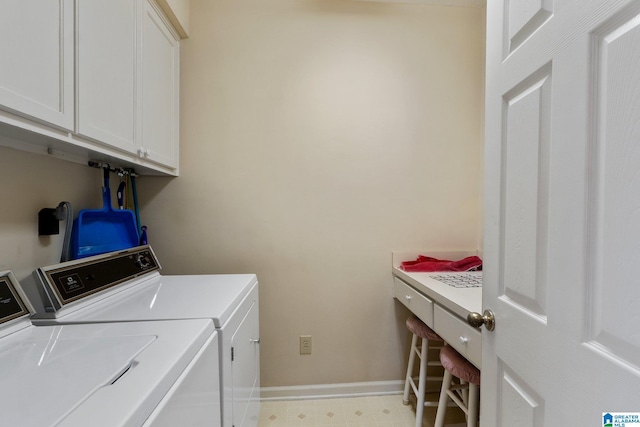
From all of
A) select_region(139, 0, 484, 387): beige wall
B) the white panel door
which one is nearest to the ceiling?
select_region(139, 0, 484, 387): beige wall

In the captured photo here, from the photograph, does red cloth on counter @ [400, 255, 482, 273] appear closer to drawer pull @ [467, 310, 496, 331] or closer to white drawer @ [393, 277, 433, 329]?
white drawer @ [393, 277, 433, 329]

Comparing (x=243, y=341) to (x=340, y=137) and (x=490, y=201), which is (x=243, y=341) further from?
(x=340, y=137)

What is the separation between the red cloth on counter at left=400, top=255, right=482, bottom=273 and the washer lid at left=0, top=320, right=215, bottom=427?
4.48 feet

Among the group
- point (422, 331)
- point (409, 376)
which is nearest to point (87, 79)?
point (422, 331)

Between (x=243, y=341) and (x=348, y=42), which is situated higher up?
(x=348, y=42)

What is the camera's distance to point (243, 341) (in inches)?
50.8

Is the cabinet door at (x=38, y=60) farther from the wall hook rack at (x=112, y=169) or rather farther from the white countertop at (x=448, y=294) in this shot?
the white countertop at (x=448, y=294)

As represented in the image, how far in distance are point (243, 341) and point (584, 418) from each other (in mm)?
1143

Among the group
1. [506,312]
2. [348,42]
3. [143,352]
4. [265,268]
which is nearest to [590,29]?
[506,312]

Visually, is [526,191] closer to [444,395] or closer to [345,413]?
[444,395]

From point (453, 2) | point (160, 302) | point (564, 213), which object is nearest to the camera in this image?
point (564, 213)

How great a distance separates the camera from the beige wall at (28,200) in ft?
3.57

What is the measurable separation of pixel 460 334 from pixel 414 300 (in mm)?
470

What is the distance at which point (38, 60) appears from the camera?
2.78ft
